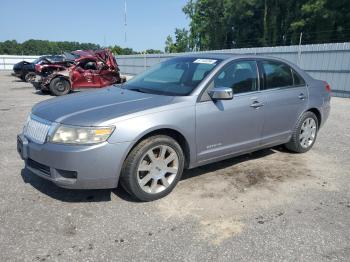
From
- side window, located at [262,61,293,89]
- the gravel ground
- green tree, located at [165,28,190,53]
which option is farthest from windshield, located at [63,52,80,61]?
green tree, located at [165,28,190,53]

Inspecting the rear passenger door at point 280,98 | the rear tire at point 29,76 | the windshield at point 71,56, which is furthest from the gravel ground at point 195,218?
the rear tire at point 29,76

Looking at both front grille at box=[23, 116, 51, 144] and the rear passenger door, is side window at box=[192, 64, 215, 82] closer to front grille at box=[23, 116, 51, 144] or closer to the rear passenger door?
the rear passenger door

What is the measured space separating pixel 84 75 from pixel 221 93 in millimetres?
11155

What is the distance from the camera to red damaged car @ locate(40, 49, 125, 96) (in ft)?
43.9

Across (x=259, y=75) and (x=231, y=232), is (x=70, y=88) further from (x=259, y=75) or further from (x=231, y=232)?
(x=231, y=232)

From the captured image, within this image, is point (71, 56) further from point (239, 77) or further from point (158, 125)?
point (158, 125)

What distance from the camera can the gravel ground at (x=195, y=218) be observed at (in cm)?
279

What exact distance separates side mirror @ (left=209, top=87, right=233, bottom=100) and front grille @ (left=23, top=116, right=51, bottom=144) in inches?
73.4

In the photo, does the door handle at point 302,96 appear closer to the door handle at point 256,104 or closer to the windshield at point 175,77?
the door handle at point 256,104

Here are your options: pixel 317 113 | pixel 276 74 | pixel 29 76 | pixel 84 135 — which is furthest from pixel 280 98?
pixel 29 76

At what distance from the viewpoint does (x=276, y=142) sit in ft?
16.4

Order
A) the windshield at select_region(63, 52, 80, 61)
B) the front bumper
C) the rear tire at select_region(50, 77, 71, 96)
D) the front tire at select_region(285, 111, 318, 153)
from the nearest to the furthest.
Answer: the front bumper
the front tire at select_region(285, 111, 318, 153)
the rear tire at select_region(50, 77, 71, 96)
the windshield at select_region(63, 52, 80, 61)

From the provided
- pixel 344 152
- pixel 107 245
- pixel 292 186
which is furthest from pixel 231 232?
pixel 344 152

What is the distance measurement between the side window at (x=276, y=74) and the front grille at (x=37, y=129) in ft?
9.81
